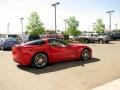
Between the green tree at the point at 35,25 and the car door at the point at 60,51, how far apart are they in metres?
37.6

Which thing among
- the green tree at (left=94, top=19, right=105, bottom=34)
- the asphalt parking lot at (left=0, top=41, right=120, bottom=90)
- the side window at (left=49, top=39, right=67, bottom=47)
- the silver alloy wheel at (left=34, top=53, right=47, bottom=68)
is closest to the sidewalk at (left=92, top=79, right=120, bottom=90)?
the asphalt parking lot at (left=0, top=41, right=120, bottom=90)

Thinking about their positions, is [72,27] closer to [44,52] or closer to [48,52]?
[48,52]

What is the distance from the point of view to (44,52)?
10.2 metres

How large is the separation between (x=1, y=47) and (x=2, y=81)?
47.1ft

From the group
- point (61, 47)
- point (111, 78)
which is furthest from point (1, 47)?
point (111, 78)

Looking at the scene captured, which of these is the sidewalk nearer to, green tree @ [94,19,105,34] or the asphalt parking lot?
the asphalt parking lot

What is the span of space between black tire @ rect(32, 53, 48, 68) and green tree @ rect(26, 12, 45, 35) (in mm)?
38422

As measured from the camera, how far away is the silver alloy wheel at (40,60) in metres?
9.93

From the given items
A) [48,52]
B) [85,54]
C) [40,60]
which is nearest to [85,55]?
[85,54]

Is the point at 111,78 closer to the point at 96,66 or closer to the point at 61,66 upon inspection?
the point at 96,66

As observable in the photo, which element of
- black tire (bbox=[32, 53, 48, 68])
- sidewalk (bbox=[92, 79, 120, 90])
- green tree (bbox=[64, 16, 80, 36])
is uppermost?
green tree (bbox=[64, 16, 80, 36])

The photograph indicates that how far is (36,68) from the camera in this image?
32.5ft

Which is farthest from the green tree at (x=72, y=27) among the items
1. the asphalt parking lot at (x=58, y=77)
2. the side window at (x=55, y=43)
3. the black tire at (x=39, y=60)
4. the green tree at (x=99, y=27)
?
the black tire at (x=39, y=60)

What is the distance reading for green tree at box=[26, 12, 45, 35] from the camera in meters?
48.5
